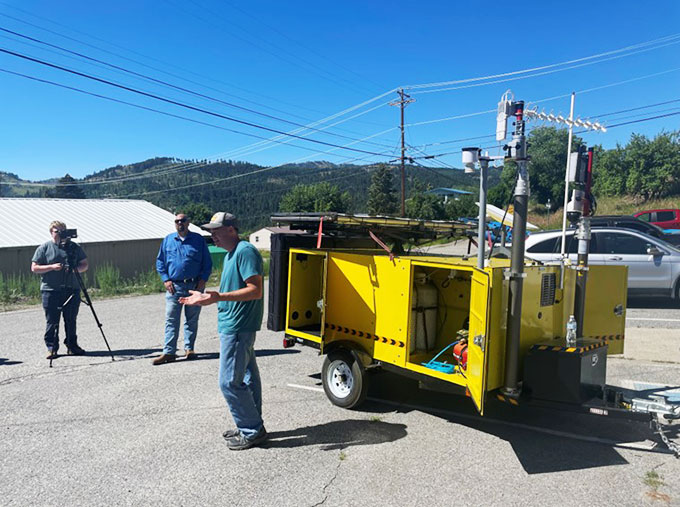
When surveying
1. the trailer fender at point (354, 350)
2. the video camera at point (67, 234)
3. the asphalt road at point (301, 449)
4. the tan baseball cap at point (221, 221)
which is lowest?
the asphalt road at point (301, 449)

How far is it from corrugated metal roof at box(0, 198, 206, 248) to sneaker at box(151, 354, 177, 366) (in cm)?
1838

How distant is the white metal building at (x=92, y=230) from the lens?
22406mm

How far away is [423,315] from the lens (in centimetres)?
563

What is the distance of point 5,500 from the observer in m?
3.71

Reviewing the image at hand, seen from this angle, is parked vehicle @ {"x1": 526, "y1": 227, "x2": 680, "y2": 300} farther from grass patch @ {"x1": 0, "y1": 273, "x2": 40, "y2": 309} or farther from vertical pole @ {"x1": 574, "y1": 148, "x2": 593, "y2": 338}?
grass patch @ {"x1": 0, "y1": 273, "x2": 40, "y2": 309}

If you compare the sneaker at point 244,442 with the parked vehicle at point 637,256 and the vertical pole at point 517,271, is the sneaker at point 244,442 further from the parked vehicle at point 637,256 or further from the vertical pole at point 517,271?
the parked vehicle at point 637,256

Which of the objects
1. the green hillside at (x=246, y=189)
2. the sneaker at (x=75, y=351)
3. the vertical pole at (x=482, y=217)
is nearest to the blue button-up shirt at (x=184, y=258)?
the sneaker at (x=75, y=351)

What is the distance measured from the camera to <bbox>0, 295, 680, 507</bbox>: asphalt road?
385 centimetres

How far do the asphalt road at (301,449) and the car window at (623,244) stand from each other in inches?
196

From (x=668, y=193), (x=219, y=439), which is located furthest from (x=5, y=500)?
(x=668, y=193)

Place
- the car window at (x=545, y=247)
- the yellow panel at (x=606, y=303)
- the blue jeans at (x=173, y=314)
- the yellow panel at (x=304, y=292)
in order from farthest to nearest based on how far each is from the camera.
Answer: the car window at (x=545, y=247), the blue jeans at (x=173, y=314), the yellow panel at (x=304, y=292), the yellow panel at (x=606, y=303)

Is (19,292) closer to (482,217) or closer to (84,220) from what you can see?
(84,220)

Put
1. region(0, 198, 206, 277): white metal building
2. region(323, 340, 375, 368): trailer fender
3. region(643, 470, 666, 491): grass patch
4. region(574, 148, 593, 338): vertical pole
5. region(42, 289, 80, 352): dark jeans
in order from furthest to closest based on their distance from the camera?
region(0, 198, 206, 277): white metal building, region(42, 289, 80, 352): dark jeans, region(323, 340, 375, 368): trailer fender, region(574, 148, 593, 338): vertical pole, region(643, 470, 666, 491): grass patch

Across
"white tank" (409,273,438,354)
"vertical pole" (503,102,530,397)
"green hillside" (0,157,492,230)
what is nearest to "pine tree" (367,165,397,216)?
"green hillside" (0,157,492,230)
